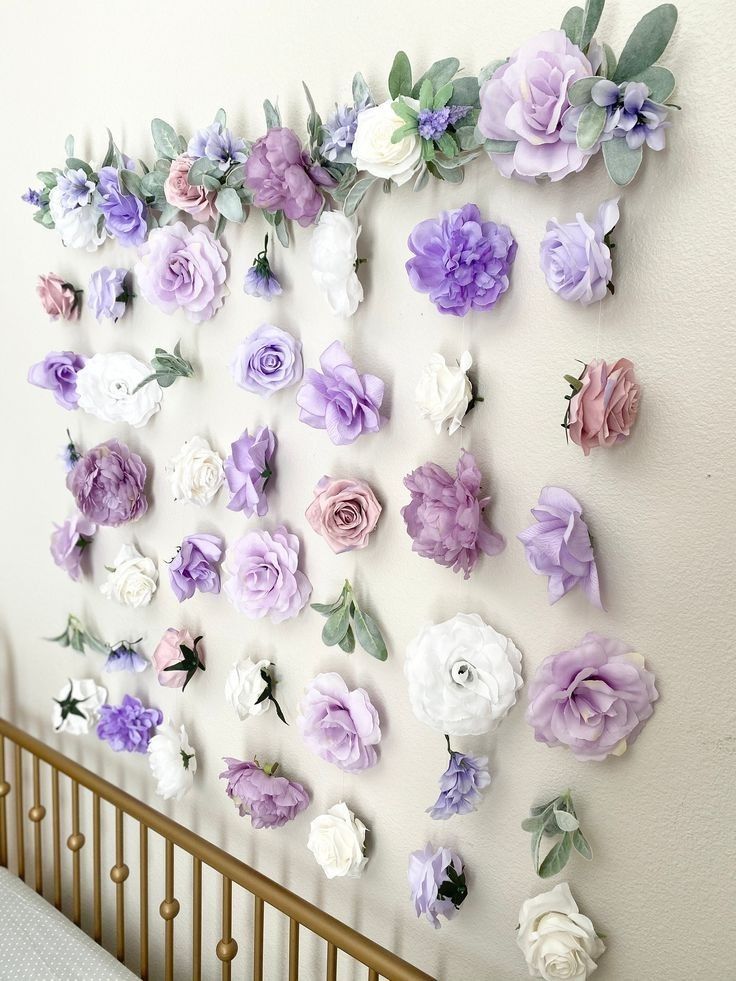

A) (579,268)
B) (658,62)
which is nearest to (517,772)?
(579,268)

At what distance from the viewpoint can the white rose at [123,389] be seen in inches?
62.4

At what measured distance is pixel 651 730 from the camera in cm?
105

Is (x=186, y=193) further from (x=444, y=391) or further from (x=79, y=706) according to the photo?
(x=79, y=706)

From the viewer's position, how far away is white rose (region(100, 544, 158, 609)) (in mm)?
1645

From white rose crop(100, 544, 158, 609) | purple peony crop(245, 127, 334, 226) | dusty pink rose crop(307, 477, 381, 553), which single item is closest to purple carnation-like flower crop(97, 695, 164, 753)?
white rose crop(100, 544, 158, 609)

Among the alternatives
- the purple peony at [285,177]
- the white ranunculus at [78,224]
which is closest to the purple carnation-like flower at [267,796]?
the purple peony at [285,177]

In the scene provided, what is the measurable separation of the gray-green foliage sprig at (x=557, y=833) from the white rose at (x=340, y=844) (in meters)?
0.33

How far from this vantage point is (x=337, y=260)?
120cm

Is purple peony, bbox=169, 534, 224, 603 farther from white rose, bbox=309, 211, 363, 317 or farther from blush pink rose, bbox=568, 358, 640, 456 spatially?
blush pink rose, bbox=568, 358, 640, 456

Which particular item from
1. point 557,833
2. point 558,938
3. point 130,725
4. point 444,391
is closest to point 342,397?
point 444,391

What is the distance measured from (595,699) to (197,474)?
2.54 ft

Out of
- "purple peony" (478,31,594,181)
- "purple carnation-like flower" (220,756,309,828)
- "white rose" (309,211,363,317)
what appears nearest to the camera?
"purple peony" (478,31,594,181)

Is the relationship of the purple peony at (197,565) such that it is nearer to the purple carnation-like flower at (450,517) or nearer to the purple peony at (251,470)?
the purple peony at (251,470)

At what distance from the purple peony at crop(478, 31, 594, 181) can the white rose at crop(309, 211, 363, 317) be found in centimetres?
26
